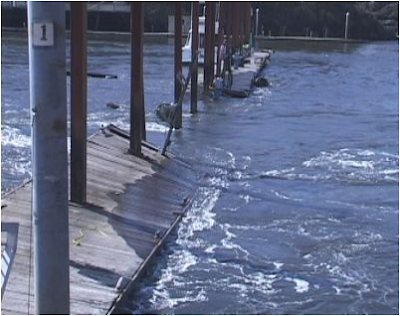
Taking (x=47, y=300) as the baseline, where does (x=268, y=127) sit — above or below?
below

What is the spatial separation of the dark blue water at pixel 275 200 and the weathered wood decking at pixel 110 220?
364 mm

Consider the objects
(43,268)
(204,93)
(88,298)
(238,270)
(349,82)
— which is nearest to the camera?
(43,268)

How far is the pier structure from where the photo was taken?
3.88 metres

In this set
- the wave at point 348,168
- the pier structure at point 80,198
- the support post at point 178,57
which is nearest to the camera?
the pier structure at point 80,198

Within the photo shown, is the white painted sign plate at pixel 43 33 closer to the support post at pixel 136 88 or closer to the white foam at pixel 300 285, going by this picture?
the white foam at pixel 300 285

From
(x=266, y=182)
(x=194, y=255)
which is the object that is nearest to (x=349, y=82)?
(x=266, y=182)

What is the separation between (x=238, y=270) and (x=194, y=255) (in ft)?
2.61

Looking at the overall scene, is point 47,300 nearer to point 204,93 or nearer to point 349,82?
point 204,93

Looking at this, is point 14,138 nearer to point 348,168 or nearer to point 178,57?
point 178,57

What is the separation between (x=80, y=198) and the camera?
40.5 ft

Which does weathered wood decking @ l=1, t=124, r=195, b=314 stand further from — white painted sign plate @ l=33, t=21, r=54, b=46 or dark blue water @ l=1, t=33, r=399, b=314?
white painted sign plate @ l=33, t=21, r=54, b=46

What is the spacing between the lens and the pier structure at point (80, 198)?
388cm

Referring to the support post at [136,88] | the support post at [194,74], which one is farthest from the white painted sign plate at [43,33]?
the support post at [194,74]

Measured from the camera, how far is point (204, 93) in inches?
1284
